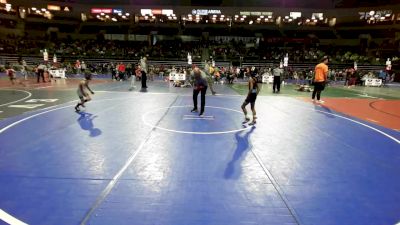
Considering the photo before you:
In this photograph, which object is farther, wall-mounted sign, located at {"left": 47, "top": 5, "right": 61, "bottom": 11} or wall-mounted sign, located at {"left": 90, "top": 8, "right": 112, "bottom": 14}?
wall-mounted sign, located at {"left": 90, "top": 8, "right": 112, "bottom": 14}

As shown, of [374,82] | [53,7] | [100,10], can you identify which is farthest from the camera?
[100,10]

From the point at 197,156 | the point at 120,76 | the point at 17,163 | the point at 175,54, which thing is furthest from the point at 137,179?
the point at 175,54

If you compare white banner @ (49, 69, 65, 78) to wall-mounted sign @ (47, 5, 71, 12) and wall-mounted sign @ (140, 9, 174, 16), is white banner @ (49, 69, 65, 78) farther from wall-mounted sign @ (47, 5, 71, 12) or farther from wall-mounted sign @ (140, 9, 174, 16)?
wall-mounted sign @ (47, 5, 71, 12)

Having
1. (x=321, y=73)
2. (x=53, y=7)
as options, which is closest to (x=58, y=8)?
(x=53, y=7)

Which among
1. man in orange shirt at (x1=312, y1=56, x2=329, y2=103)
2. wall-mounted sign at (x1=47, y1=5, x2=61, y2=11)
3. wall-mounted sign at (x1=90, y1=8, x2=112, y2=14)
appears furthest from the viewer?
wall-mounted sign at (x1=90, y1=8, x2=112, y2=14)

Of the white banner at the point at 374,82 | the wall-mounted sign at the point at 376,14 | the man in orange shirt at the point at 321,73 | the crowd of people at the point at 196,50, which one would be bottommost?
the white banner at the point at 374,82

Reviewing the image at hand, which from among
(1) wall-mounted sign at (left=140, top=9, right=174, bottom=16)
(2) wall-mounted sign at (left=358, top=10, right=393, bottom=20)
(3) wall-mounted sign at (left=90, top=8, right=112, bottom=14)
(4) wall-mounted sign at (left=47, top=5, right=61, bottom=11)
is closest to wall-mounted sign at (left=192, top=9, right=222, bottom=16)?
(1) wall-mounted sign at (left=140, top=9, right=174, bottom=16)

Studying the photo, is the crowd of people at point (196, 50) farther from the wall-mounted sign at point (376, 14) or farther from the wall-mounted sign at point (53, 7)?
the wall-mounted sign at point (53, 7)

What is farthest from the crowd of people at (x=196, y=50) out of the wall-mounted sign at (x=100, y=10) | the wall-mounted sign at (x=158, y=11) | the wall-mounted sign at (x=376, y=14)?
the wall-mounted sign at (x=158, y=11)

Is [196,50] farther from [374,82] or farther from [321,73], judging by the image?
[321,73]

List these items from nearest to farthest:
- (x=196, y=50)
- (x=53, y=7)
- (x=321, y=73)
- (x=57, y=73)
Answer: (x=321, y=73)
(x=57, y=73)
(x=196, y=50)
(x=53, y=7)

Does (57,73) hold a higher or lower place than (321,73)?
lower

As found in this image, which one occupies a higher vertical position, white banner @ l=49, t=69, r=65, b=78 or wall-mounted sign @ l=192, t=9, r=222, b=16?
wall-mounted sign @ l=192, t=9, r=222, b=16

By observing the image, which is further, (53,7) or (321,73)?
(53,7)
